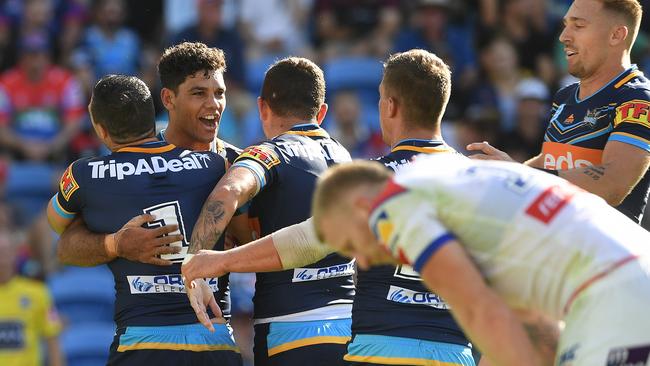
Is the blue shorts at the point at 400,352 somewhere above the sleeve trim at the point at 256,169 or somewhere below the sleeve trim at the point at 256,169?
below

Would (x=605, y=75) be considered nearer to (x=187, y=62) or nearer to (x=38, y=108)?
(x=187, y=62)

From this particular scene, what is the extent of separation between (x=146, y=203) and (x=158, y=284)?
49 centimetres

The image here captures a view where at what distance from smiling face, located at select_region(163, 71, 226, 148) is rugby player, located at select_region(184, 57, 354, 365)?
1.32 ft

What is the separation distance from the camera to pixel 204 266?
218 inches

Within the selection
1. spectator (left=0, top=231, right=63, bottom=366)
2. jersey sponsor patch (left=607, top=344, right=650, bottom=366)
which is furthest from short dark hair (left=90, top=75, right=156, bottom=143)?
spectator (left=0, top=231, right=63, bottom=366)

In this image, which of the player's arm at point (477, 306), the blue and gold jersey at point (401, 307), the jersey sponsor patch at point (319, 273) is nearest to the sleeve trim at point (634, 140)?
the blue and gold jersey at point (401, 307)

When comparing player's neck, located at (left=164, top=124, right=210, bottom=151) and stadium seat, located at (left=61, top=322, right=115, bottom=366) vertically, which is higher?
player's neck, located at (left=164, top=124, right=210, bottom=151)

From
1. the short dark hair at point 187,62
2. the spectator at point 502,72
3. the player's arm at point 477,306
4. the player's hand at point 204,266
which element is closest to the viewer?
the player's arm at point 477,306

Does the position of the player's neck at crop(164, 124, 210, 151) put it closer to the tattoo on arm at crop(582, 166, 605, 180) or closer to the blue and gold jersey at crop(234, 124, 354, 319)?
the blue and gold jersey at crop(234, 124, 354, 319)

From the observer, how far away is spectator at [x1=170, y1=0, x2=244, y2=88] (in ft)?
50.9

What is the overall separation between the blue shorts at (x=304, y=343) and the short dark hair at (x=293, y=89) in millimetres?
1397

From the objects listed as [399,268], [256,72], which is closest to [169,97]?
[399,268]

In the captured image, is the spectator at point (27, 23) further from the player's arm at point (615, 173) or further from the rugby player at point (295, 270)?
the player's arm at point (615, 173)

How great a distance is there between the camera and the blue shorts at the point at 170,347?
20.2 feet
